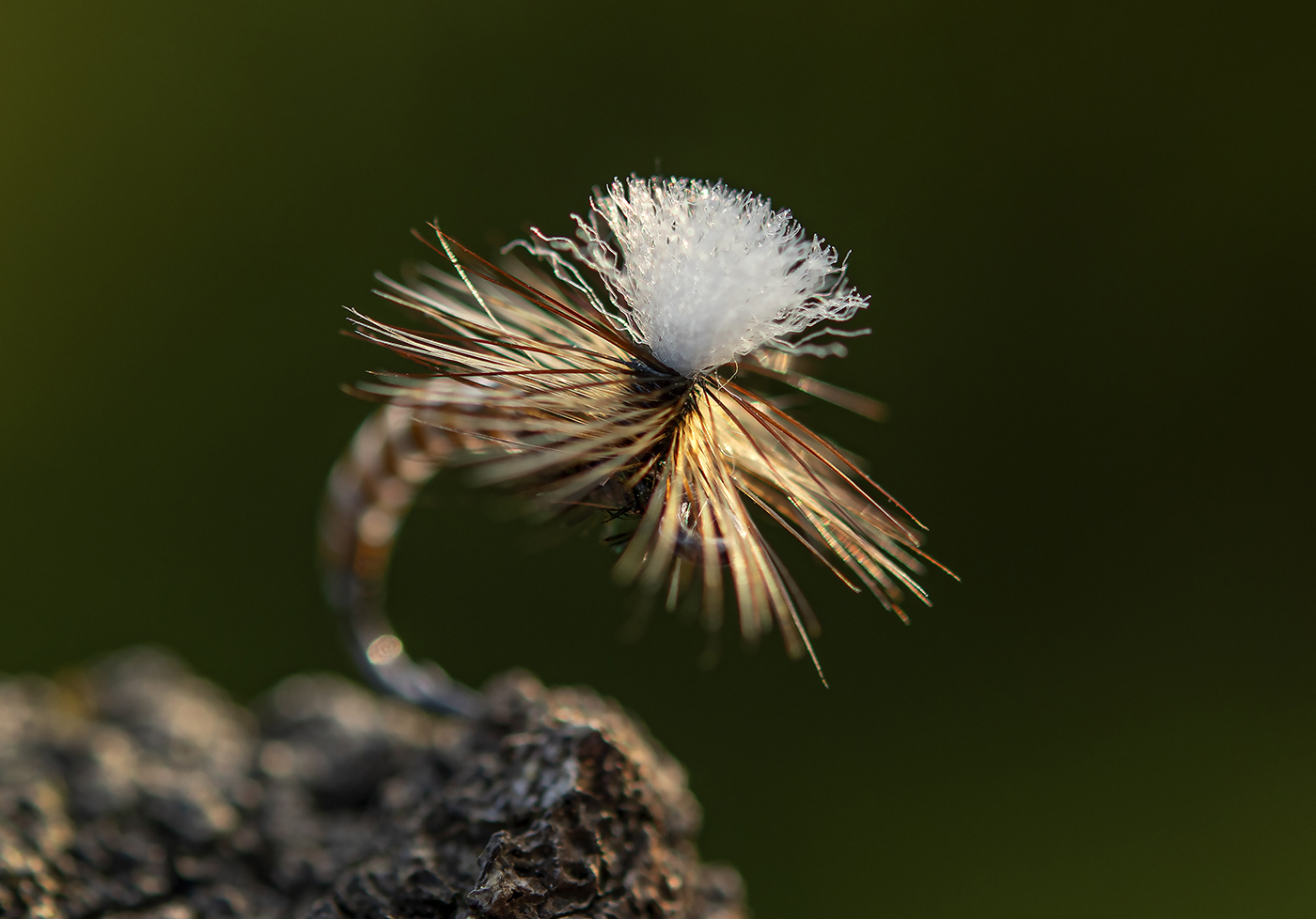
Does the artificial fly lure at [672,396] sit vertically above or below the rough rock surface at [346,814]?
above

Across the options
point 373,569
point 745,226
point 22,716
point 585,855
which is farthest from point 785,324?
point 22,716

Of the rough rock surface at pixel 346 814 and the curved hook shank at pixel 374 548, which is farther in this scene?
the curved hook shank at pixel 374 548

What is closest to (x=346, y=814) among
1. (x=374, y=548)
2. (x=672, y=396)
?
(x=374, y=548)

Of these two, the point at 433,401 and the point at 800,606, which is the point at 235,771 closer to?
the point at 433,401

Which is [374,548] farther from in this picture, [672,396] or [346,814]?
[672,396]
